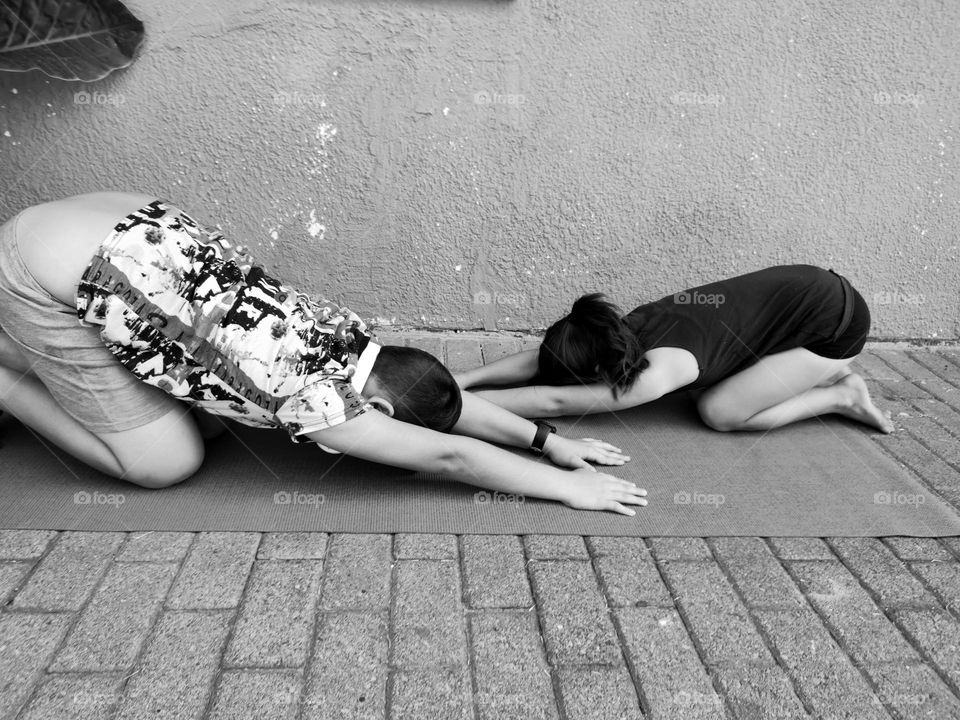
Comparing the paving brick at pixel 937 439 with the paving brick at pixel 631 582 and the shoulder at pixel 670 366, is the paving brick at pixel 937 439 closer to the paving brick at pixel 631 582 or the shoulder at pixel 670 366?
the shoulder at pixel 670 366

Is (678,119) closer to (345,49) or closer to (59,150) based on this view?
(345,49)

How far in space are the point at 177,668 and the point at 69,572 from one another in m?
0.50

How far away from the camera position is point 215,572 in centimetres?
201

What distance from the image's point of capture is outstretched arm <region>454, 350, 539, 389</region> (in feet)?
9.81

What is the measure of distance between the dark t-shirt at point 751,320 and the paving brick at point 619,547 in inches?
31.7

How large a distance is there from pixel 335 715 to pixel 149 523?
908 mm

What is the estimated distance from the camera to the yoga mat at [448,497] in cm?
224

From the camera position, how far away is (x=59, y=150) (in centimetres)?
329

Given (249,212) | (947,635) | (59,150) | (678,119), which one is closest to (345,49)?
(249,212)

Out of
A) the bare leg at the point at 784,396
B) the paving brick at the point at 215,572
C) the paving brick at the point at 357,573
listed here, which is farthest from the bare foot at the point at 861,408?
the paving brick at the point at 215,572
